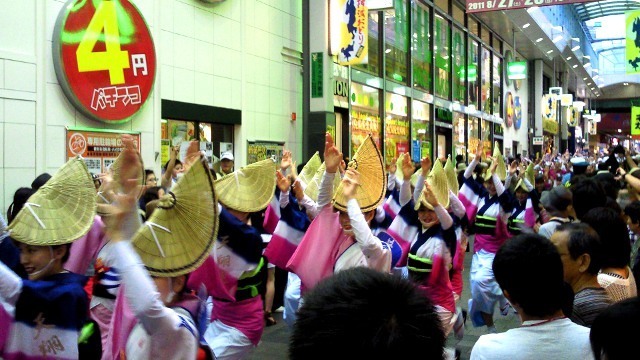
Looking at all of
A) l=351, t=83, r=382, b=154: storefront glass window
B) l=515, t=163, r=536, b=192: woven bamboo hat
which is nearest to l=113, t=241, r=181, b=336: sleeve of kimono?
l=515, t=163, r=536, b=192: woven bamboo hat

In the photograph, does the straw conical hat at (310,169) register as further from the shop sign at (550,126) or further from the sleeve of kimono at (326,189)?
the shop sign at (550,126)

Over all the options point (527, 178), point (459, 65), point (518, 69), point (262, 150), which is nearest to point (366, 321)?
point (527, 178)

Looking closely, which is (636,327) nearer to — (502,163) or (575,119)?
(502,163)

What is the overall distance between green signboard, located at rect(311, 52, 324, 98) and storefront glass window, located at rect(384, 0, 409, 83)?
17.2 ft

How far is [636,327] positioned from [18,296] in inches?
104

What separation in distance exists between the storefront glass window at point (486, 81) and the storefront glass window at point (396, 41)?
9.44 m

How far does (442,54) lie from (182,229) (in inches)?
877

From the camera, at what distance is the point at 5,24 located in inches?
316

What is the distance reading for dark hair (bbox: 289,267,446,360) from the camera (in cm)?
137

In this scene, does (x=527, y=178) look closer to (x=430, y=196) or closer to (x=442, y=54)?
(x=430, y=196)

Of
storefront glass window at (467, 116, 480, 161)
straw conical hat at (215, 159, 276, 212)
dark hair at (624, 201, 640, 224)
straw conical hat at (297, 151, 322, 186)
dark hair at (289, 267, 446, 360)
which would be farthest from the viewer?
storefront glass window at (467, 116, 480, 161)

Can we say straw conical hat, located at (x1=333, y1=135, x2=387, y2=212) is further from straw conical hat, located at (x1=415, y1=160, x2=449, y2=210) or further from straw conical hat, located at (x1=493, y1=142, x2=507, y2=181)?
straw conical hat, located at (x1=493, y1=142, x2=507, y2=181)

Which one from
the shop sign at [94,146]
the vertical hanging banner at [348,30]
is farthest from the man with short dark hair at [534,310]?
the vertical hanging banner at [348,30]

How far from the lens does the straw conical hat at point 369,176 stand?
4672 mm
